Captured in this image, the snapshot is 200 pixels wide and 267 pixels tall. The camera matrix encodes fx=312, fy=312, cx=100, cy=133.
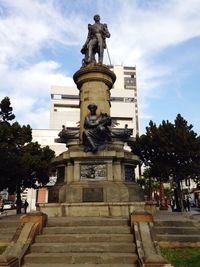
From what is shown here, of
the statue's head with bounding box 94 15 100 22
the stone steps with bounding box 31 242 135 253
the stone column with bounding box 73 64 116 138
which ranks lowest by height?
the stone steps with bounding box 31 242 135 253

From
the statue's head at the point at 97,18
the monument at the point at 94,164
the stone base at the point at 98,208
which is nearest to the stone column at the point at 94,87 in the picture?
the monument at the point at 94,164

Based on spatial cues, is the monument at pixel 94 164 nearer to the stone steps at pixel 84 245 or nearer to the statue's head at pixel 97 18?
the stone steps at pixel 84 245

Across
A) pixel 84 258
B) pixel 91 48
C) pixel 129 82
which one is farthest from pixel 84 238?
pixel 129 82

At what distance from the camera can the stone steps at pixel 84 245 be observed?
782 cm

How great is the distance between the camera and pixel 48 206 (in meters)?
12.6

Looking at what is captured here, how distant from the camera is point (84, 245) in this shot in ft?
27.6

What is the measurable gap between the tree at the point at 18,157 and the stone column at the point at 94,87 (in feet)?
35.7

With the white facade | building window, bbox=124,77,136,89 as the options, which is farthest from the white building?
building window, bbox=124,77,136,89

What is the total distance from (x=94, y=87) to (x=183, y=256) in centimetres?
992

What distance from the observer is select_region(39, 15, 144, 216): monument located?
40.4 ft

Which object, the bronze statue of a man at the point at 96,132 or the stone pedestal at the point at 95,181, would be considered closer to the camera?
the stone pedestal at the point at 95,181

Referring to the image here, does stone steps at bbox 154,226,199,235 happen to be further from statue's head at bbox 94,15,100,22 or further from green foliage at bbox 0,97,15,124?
green foliage at bbox 0,97,15,124

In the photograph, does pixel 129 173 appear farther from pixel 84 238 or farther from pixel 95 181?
pixel 84 238

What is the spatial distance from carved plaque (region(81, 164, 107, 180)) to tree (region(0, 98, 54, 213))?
12335mm
